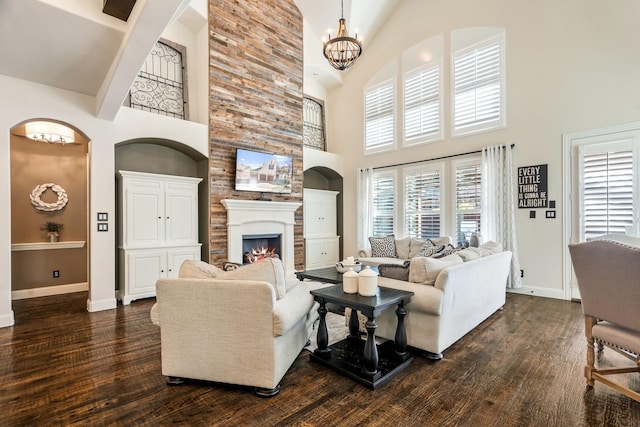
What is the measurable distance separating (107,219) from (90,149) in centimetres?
100

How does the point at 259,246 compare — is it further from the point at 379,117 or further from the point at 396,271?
the point at 379,117

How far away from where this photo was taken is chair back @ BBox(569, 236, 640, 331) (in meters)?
1.97

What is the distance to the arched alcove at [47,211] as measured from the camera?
502 centimetres

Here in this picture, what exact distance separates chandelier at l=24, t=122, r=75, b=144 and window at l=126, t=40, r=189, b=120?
41.1 inches

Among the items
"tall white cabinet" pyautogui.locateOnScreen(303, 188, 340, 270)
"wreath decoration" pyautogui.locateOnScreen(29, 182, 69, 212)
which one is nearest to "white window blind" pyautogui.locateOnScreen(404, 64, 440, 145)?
"tall white cabinet" pyautogui.locateOnScreen(303, 188, 340, 270)

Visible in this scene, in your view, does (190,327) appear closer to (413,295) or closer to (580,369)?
(413,295)

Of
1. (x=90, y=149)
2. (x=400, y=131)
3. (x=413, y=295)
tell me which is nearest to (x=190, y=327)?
(x=413, y=295)

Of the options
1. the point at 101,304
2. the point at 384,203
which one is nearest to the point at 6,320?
the point at 101,304

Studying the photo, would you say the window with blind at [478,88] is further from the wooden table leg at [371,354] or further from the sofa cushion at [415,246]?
the wooden table leg at [371,354]

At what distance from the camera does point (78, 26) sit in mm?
3111

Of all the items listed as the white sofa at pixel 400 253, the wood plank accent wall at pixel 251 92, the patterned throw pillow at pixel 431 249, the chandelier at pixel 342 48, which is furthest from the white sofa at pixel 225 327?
the white sofa at pixel 400 253

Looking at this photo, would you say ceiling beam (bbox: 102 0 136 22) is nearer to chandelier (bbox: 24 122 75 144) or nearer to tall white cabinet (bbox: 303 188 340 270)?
chandelier (bbox: 24 122 75 144)

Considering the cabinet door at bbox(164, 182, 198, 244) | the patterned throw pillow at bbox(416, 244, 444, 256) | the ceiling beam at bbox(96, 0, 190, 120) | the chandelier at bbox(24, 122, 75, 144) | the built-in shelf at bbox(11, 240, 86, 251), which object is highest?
the ceiling beam at bbox(96, 0, 190, 120)

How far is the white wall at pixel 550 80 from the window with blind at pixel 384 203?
1.24 m
